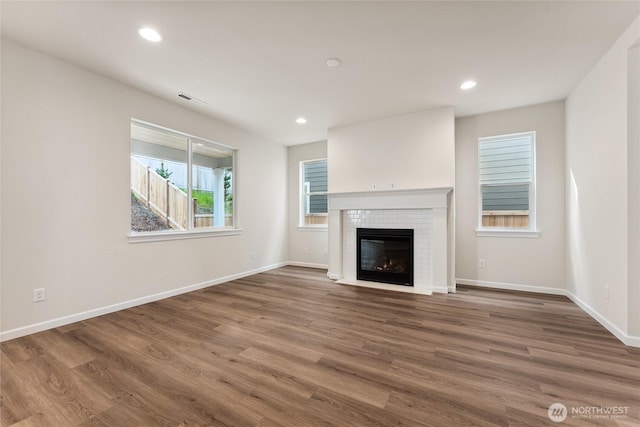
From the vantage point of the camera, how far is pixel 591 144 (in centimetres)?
300

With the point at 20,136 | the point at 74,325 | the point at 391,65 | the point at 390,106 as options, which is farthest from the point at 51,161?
the point at 390,106

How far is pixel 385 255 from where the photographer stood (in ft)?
14.7

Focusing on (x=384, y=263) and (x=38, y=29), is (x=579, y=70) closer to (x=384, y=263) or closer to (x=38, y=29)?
(x=384, y=263)

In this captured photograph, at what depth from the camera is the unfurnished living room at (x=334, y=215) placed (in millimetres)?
1797

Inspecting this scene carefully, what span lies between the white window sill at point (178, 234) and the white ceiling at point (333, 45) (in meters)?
1.86

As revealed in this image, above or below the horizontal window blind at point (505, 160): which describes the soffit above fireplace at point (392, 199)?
below

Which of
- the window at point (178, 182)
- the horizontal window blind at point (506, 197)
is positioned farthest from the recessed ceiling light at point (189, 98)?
the horizontal window blind at point (506, 197)

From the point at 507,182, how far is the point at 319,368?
Answer: 3.99m

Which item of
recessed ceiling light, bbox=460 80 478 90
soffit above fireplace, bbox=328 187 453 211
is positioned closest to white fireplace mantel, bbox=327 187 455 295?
soffit above fireplace, bbox=328 187 453 211

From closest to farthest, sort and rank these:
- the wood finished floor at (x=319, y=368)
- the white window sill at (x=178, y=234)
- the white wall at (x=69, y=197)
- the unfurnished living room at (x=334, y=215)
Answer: the wood finished floor at (x=319, y=368) < the unfurnished living room at (x=334, y=215) < the white wall at (x=69, y=197) < the white window sill at (x=178, y=234)

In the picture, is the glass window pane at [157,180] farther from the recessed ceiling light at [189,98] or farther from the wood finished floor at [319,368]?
the wood finished floor at [319,368]

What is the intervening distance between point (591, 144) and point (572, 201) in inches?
33.0

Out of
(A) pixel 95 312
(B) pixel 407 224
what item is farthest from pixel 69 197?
(B) pixel 407 224

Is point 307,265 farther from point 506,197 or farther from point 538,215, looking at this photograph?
point 538,215
